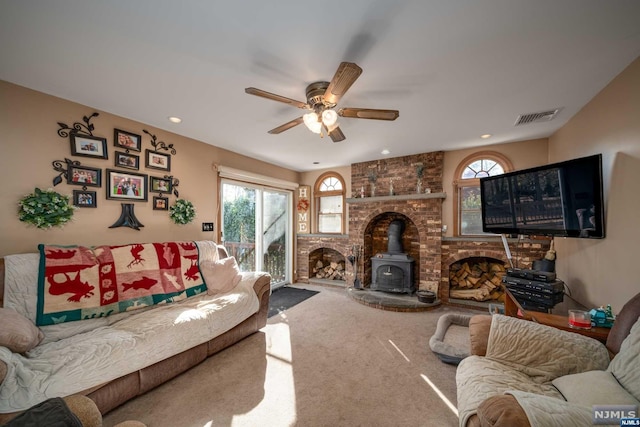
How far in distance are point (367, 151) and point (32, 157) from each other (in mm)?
3891

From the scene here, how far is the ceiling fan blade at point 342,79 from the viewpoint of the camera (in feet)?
4.45

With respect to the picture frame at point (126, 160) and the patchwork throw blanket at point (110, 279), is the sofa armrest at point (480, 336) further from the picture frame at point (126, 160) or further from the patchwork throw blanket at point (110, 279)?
the picture frame at point (126, 160)

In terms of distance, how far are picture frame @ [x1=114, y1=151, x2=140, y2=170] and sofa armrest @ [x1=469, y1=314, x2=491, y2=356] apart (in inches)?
145

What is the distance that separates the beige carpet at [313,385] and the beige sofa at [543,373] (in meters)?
Answer: 0.58

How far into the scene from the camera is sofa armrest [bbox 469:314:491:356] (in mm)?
1576

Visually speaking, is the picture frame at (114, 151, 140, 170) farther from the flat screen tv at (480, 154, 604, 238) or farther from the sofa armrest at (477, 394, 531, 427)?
the flat screen tv at (480, 154, 604, 238)

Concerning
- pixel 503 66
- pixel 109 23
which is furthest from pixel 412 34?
pixel 109 23

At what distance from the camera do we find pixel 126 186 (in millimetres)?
2621

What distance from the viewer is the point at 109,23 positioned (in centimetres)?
136

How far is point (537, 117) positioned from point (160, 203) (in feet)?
15.1

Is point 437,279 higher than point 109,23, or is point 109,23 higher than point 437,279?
point 109,23

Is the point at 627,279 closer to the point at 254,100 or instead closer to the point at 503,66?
the point at 503,66

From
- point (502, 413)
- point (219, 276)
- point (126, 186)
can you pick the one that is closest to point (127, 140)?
point (126, 186)

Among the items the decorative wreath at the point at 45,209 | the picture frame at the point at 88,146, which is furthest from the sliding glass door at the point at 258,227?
the decorative wreath at the point at 45,209
